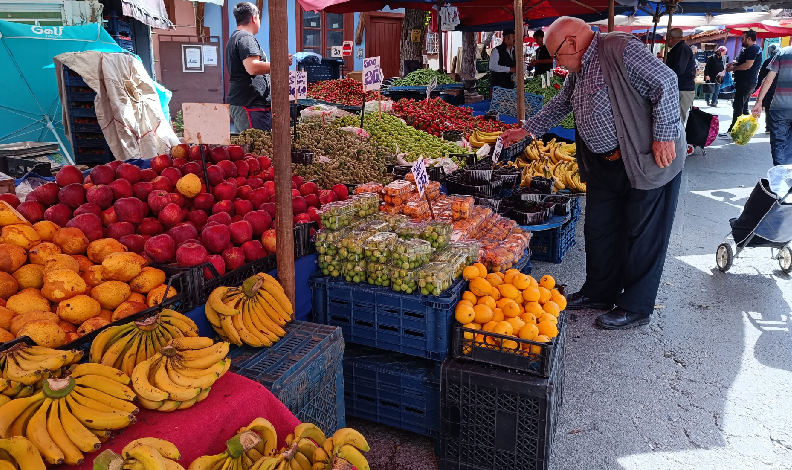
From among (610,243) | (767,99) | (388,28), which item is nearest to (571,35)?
(610,243)

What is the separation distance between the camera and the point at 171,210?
2.91m

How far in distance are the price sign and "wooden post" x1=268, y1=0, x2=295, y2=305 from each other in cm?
402

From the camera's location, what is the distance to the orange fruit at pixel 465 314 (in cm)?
281

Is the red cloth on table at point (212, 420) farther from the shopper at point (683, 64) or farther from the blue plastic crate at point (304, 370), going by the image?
the shopper at point (683, 64)

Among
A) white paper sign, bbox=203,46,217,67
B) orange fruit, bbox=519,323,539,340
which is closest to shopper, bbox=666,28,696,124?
orange fruit, bbox=519,323,539,340

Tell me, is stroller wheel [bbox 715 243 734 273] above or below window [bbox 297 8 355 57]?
below

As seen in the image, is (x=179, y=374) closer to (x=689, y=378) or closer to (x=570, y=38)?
(x=689, y=378)

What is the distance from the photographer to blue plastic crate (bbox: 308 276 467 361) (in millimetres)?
2844

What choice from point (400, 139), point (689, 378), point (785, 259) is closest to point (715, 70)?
point (785, 259)

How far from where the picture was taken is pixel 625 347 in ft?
13.6

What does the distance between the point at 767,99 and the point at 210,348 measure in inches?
470

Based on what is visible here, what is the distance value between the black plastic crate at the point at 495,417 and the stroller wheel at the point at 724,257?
3.74 m

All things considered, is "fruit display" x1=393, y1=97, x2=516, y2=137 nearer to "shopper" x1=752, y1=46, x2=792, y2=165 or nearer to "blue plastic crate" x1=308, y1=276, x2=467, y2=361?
"shopper" x1=752, y1=46, x2=792, y2=165

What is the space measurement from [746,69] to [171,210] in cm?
1653
